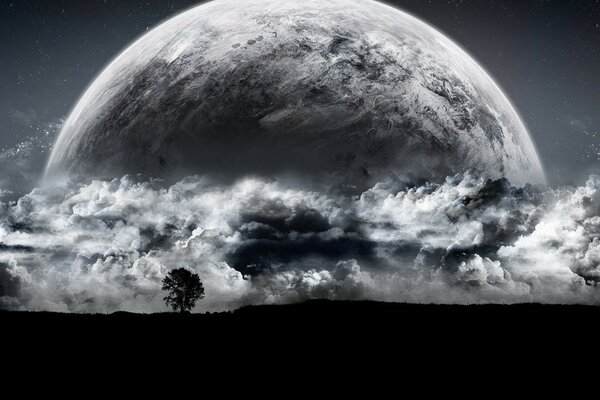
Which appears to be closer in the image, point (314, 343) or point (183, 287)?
point (314, 343)

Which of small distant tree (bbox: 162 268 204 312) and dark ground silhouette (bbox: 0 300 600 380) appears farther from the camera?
small distant tree (bbox: 162 268 204 312)

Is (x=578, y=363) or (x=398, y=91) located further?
(x=398, y=91)

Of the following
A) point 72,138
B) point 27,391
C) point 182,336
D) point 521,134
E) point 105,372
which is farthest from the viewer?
point 521,134

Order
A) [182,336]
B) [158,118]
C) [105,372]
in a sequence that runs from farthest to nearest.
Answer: [158,118], [182,336], [105,372]

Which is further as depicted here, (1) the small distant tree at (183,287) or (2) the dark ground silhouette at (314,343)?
(1) the small distant tree at (183,287)

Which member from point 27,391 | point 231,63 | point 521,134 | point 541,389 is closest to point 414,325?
point 541,389

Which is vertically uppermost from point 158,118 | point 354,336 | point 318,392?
point 158,118

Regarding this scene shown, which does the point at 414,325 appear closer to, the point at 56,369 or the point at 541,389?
the point at 541,389

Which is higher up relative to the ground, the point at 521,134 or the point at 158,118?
the point at 521,134

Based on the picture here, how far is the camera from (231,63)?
151 feet

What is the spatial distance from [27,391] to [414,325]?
51.6ft

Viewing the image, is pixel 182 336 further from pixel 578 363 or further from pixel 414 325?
pixel 578 363

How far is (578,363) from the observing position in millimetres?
18062

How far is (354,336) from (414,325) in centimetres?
341
